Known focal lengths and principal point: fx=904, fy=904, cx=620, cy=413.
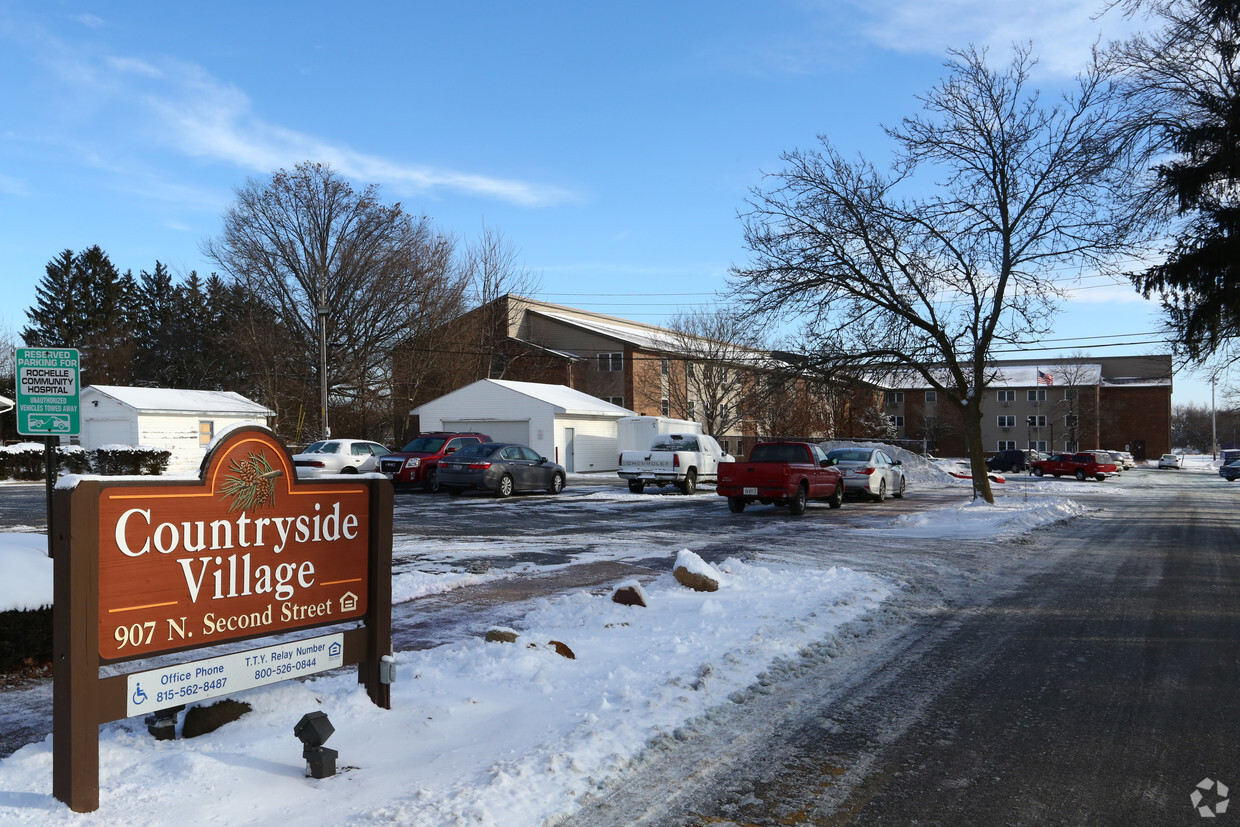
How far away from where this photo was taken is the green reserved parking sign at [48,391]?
10.3 metres

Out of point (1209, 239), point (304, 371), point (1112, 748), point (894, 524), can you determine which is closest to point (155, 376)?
point (304, 371)

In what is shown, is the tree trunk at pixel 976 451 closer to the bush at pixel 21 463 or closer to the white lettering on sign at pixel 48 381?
the white lettering on sign at pixel 48 381

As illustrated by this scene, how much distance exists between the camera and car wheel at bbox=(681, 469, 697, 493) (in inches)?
1115

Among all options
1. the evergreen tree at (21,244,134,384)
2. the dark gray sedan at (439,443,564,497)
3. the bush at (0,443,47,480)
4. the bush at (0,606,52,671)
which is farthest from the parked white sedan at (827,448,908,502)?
the evergreen tree at (21,244,134,384)

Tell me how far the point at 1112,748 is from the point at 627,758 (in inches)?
108

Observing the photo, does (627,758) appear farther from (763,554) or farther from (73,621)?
(763,554)

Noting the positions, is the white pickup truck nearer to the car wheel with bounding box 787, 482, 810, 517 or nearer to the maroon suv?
the maroon suv

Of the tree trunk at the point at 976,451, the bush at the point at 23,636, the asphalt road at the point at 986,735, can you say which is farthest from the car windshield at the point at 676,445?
the bush at the point at 23,636

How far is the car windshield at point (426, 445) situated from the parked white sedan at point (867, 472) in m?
11.9

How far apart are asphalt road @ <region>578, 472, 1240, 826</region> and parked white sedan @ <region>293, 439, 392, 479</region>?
20.4m

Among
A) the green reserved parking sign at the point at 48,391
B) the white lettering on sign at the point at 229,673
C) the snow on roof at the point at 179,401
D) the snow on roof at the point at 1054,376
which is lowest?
the white lettering on sign at the point at 229,673

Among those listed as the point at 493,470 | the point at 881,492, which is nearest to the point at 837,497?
the point at 881,492

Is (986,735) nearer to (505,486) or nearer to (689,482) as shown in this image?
(505,486)

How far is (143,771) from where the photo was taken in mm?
4434
